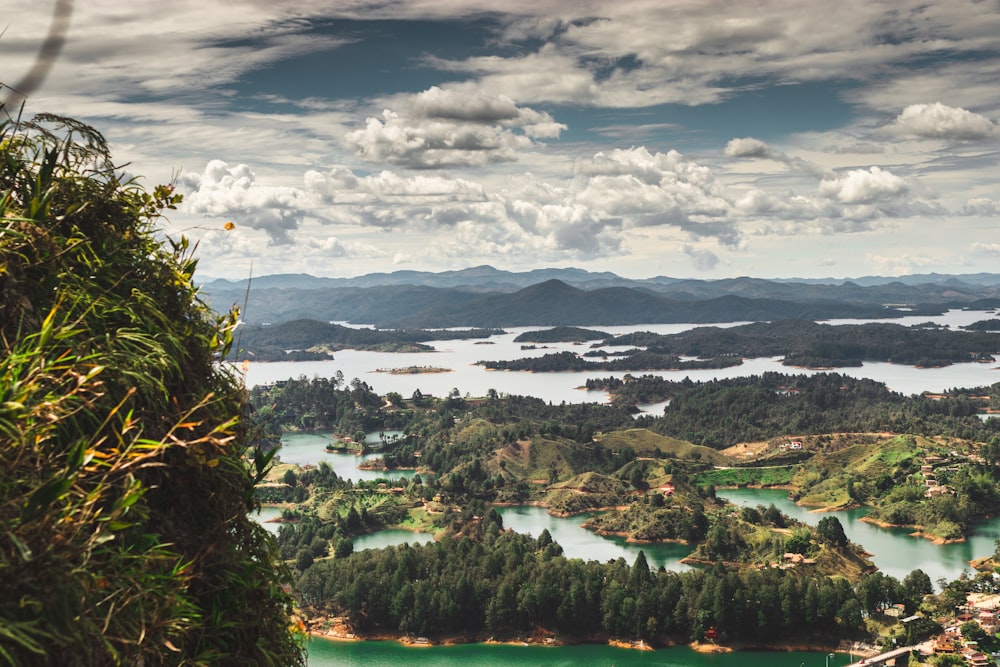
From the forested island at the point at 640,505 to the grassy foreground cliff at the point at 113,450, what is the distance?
25.0 inches

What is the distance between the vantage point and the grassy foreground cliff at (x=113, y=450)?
4.76ft

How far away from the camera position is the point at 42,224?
2.11m

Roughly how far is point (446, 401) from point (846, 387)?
5067cm

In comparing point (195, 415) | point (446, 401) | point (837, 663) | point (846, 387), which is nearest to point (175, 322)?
point (195, 415)

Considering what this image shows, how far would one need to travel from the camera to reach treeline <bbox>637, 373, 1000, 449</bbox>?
246 ft

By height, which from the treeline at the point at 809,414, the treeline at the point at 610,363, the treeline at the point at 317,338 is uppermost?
the treeline at the point at 317,338

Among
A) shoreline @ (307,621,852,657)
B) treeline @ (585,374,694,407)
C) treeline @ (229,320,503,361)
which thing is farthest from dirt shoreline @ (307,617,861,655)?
treeline @ (229,320,503,361)

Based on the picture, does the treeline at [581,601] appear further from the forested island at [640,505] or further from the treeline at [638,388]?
the treeline at [638,388]

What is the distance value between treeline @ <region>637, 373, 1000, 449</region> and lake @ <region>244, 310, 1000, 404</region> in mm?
8722

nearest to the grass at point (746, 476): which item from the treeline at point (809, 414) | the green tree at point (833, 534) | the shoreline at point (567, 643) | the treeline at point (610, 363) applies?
the treeline at point (809, 414)

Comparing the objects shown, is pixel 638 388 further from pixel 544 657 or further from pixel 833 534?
pixel 544 657

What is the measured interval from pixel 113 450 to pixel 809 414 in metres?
88.6

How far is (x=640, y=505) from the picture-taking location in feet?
174

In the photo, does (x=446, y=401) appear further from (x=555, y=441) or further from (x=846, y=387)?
(x=846, y=387)
